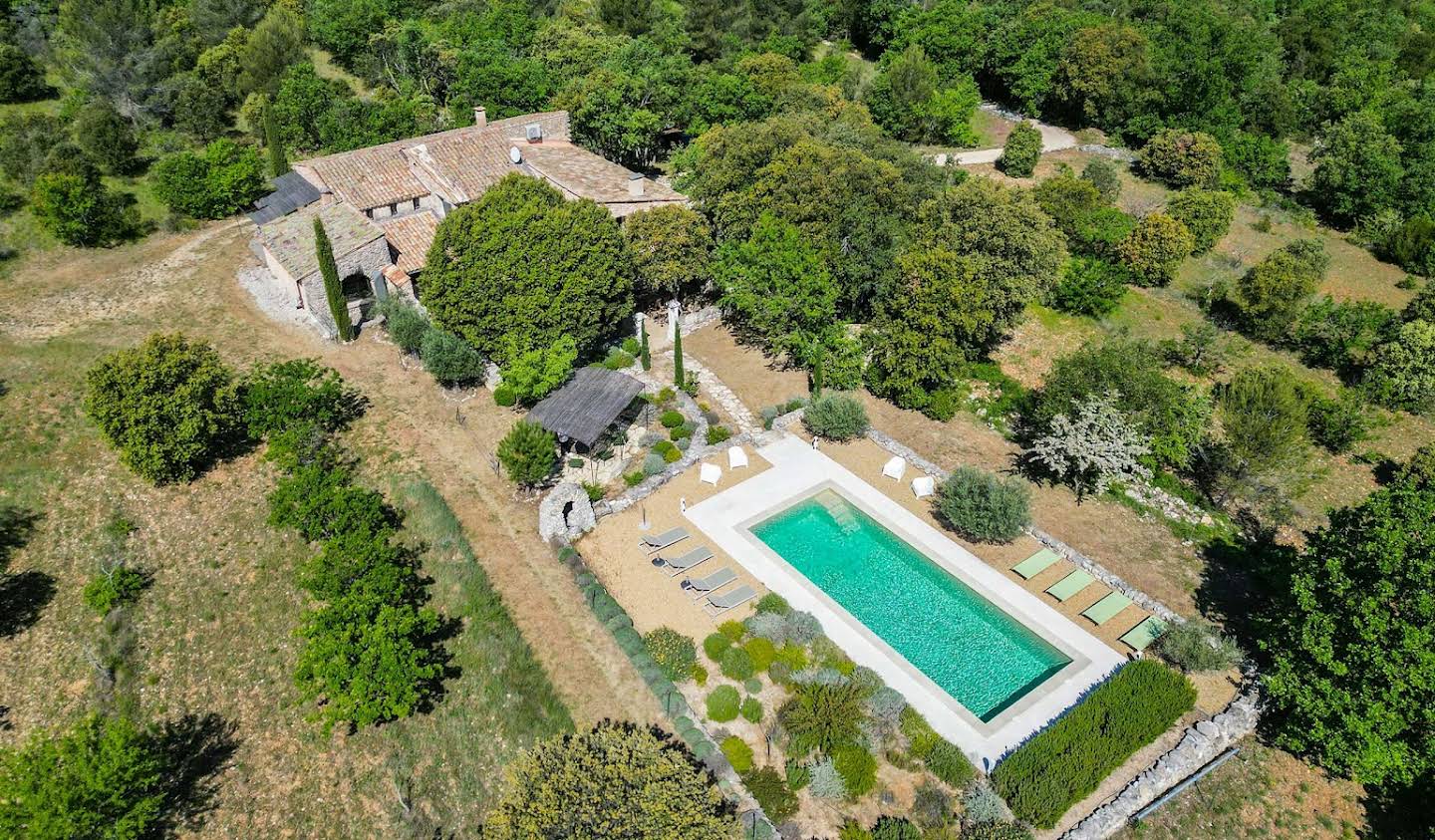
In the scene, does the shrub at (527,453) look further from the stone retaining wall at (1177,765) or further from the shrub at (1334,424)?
the shrub at (1334,424)

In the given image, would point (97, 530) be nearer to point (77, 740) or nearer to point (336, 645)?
point (77, 740)

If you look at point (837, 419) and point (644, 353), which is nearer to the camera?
point (837, 419)

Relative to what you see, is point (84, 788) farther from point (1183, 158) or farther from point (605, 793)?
point (1183, 158)

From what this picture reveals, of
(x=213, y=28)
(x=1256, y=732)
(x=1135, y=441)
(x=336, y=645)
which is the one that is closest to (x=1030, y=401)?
(x=1135, y=441)

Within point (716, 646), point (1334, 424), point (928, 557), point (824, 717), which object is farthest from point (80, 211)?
point (1334, 424)

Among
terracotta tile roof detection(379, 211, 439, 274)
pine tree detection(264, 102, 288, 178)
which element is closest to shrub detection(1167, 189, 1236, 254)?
terracotta tile roof detection(379, 211, 439, 274)

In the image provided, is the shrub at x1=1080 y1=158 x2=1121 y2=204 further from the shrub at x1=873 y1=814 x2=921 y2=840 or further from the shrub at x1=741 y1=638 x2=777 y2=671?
the shrub at x1=873 y1=814 x2=921 y2=840
